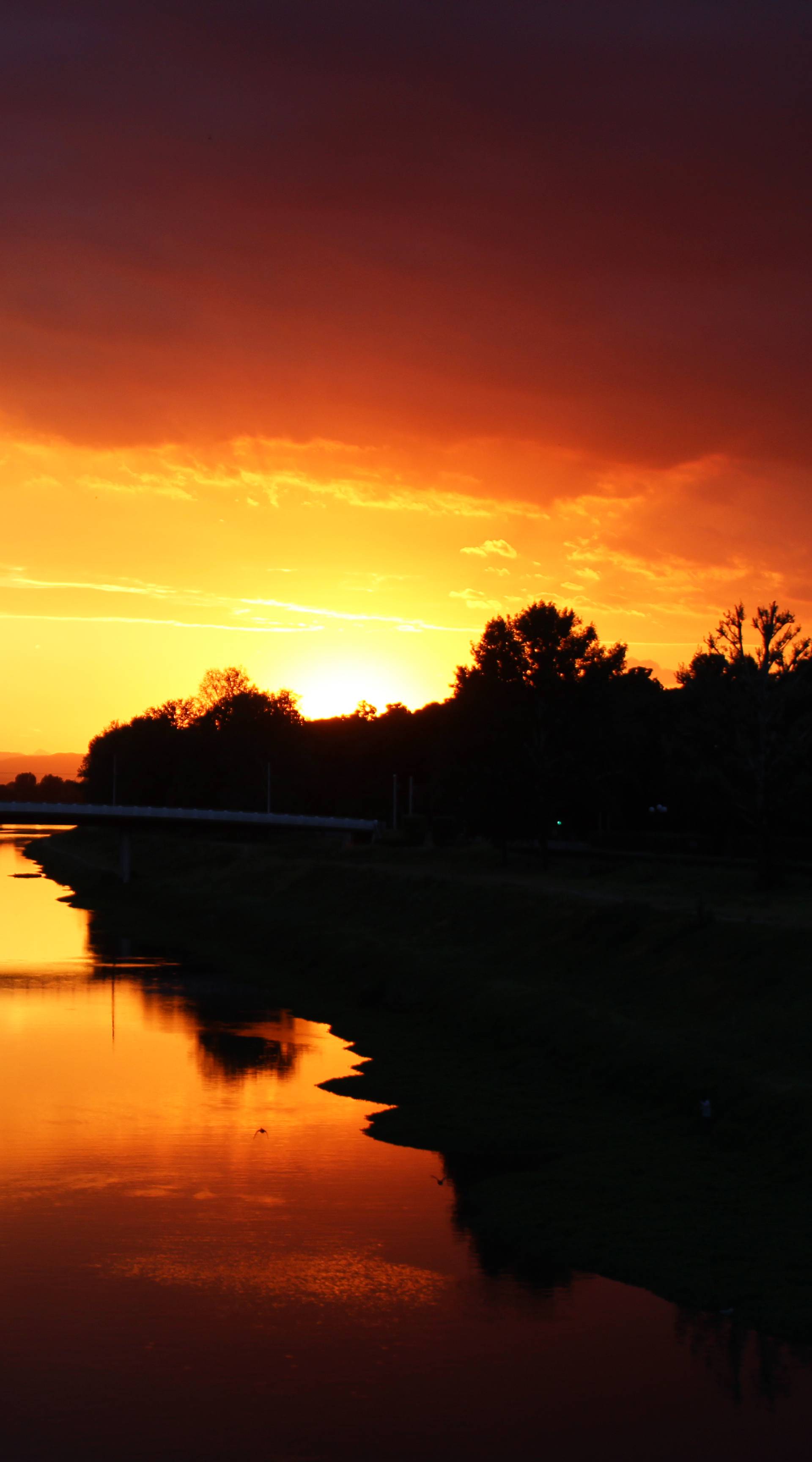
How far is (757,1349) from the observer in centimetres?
1964

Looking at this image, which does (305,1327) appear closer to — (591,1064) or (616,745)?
(591,1064)

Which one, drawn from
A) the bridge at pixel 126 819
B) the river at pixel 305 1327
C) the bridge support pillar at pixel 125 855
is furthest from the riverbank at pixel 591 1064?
the bridge support pillar at pixel 125 855

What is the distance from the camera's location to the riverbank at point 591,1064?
77.6 ft

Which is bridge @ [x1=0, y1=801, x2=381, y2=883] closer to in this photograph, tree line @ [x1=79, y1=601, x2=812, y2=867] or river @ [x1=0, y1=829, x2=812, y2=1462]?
tree line @ [x1=79, y1=601, x2=812, y2=867]

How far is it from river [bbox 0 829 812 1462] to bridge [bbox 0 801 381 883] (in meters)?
82.5

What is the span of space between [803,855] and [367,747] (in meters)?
115

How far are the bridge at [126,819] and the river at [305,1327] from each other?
82.5m

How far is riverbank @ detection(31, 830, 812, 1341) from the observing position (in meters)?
23.6

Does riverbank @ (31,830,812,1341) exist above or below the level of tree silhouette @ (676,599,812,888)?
below

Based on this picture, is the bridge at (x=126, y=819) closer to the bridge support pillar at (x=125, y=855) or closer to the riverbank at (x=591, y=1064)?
the bridge support pillar at (x=125, y=855)

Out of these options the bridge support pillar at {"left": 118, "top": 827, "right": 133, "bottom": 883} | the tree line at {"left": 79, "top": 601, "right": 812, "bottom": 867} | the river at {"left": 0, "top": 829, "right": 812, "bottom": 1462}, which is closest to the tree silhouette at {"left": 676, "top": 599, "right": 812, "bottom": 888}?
the tree line at {"left": 79, "top": 601, "right": 812, "bottom": 867}

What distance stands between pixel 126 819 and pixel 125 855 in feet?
17.4

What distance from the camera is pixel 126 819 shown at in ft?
384

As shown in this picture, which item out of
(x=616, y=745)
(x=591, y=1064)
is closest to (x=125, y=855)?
(x=616, y=745)
